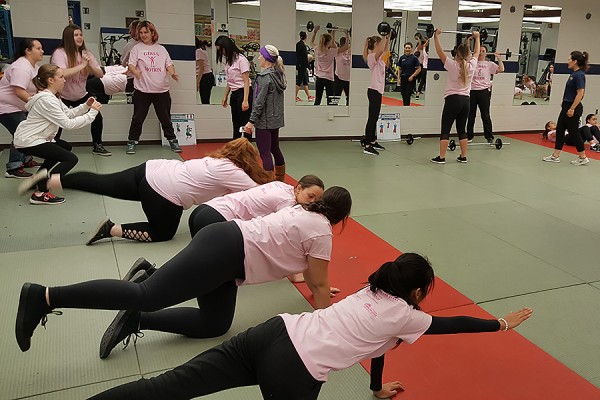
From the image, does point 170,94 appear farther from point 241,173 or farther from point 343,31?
point 241,173

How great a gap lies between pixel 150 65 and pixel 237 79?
1265 mm

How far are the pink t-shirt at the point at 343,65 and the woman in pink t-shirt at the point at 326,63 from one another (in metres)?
0.07

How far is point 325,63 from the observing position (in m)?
8.95

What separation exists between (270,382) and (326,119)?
24.6ft

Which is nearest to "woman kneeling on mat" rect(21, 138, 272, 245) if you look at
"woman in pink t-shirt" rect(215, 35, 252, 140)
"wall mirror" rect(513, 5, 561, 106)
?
"woman in pink t-shirt" rect(215, 35, 252, 140)

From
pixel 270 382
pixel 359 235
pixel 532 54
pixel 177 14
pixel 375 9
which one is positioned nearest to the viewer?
pixel 270 382

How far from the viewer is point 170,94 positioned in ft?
25.7

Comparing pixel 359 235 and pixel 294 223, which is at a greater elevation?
pixel 294 223

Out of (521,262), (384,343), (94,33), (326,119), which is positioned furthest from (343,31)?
(384,343)

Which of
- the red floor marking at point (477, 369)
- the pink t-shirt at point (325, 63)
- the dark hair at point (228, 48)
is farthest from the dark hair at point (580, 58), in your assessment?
the red floor marking at point (477, 369)

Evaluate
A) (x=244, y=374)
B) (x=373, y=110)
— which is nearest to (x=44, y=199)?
(x=244, y=374)

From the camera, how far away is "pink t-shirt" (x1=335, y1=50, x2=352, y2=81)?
890 cm

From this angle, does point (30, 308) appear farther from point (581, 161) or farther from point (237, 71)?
point (581, 161)

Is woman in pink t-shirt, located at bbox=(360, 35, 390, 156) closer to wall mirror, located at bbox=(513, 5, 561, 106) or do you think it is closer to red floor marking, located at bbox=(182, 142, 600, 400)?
wall mirror, located at bbox=(513, 5, 561, 106)
